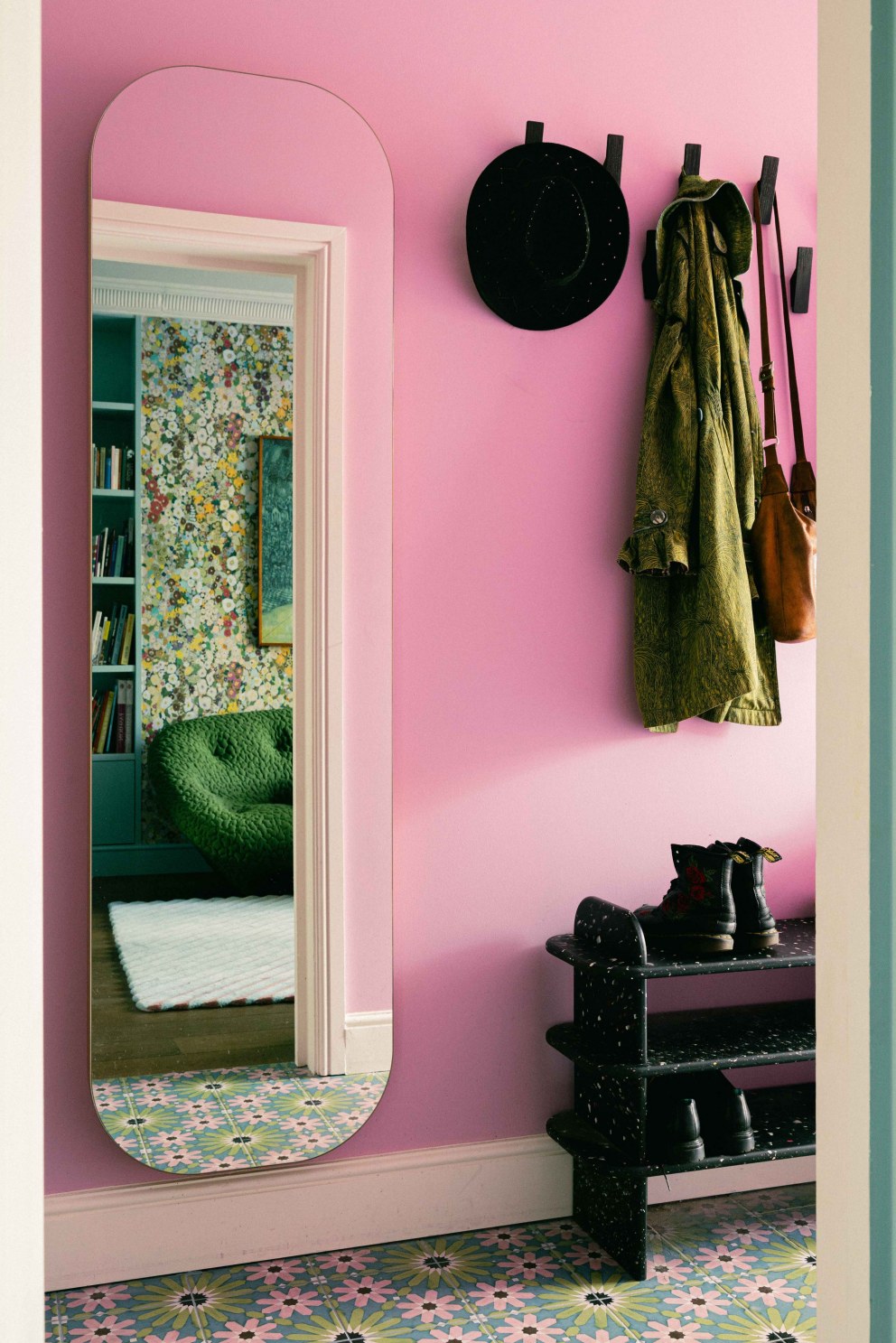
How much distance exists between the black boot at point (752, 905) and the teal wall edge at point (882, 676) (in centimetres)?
155

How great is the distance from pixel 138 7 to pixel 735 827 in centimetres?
189

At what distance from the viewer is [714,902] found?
6.64ft

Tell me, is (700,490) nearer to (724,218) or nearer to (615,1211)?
(724,218)

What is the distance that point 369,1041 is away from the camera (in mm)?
2041

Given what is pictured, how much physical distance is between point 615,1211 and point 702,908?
21.7 inches

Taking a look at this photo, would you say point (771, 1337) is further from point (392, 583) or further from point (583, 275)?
point (583, 275)

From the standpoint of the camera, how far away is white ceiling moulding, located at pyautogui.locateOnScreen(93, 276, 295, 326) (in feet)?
6.16

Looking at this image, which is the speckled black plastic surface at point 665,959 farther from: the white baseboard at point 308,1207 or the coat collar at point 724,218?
the coat collar at point 724,218

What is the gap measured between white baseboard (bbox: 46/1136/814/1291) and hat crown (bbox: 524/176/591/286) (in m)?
1.66

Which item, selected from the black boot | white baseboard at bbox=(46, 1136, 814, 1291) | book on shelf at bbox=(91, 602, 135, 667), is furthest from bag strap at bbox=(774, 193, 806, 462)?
white baseboard at bbox=(46, 1136, 814, 1291)

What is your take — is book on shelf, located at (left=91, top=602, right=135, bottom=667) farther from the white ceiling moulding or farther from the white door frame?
the white ceiling moulding

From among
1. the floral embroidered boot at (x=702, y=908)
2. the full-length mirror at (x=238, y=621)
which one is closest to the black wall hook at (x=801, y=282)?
the full-length mirror at (x=238, y=621)

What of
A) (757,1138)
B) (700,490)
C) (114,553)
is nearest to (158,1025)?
(114,553)

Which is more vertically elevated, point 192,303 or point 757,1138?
point 192,303
